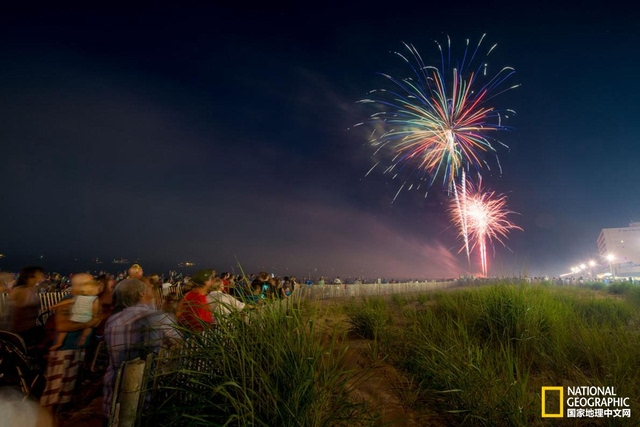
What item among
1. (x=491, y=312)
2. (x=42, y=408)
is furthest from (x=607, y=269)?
(x=42, y=408)

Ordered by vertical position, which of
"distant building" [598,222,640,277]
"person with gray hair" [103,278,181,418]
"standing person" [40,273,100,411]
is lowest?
"standing person" [40,273,100,411]

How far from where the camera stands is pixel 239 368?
2.87 meters

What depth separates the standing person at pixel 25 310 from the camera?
5043 mm

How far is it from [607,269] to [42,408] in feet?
508

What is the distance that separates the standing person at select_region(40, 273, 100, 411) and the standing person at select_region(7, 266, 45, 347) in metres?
1.47

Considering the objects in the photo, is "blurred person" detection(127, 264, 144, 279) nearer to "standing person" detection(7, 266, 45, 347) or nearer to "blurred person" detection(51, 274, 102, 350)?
"standing person" detection(7, 266, 45, 347)

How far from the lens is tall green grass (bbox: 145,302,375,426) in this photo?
101 inches

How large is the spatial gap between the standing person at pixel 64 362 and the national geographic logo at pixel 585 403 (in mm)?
5811

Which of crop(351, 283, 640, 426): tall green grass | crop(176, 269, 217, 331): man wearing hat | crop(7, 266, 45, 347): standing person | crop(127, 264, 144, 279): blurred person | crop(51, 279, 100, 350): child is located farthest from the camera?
crop(127, 264, 144, 279): blurred person

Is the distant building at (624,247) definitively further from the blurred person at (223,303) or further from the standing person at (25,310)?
the standing person at (25,310)

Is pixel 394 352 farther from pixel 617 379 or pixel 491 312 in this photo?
pixel 617 379

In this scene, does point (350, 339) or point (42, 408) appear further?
point (350, 339)

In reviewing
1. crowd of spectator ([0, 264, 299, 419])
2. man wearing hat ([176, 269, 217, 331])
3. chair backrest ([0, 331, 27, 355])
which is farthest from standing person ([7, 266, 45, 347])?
man wearing hat ([176, 269, 217, 331])

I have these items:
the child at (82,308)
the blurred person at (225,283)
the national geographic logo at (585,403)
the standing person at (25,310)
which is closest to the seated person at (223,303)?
the child at (82,308)
